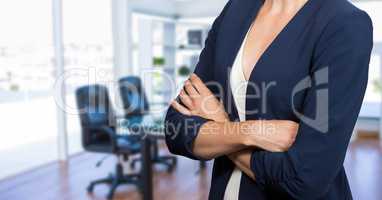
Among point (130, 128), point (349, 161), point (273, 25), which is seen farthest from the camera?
point (349, 161)

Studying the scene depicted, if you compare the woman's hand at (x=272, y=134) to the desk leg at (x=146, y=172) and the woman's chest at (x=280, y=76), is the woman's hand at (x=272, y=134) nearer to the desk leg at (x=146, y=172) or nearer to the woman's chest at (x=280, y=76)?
the woman's chest at (x=280, y=76)

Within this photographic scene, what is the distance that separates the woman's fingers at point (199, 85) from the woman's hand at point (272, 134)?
19 cm

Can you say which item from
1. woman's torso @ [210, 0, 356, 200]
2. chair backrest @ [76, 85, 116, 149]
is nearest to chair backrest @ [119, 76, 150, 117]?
chair backrest @ [76, 85, 116, 149]

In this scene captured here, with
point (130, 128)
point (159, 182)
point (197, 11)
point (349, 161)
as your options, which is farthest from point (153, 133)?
point (197, 11)

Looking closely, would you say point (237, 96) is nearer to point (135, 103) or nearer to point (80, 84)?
point (135, 103)

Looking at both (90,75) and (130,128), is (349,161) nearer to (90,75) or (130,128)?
(130,128)

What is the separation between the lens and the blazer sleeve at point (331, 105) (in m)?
0.72

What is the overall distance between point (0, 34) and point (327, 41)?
4.49 metres

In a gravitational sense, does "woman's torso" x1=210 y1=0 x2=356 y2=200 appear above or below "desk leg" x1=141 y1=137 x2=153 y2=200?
above

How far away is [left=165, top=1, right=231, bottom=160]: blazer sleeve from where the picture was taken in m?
0.89

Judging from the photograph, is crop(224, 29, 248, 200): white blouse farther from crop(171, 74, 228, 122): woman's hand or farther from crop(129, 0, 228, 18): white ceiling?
crop(129, 0, 228, 18): white ceiling

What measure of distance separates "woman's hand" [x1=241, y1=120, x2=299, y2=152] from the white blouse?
0.05 m

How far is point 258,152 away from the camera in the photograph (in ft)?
2.69

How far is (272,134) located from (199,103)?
0.24 m
